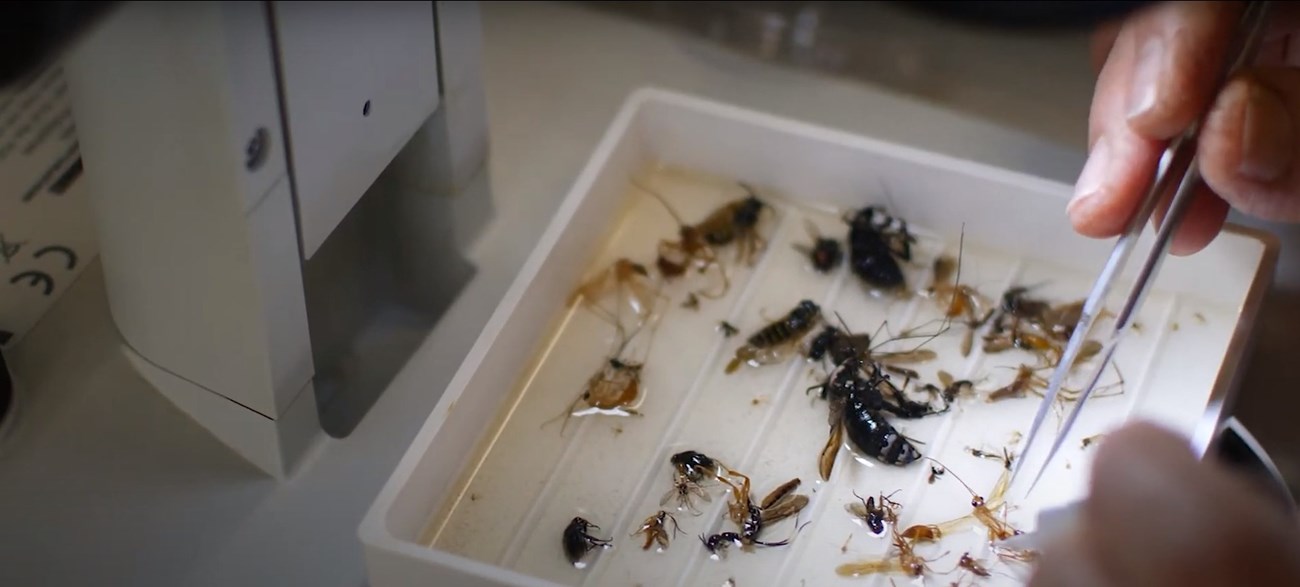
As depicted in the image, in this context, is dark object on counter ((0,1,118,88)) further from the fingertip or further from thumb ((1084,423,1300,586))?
the fingertip

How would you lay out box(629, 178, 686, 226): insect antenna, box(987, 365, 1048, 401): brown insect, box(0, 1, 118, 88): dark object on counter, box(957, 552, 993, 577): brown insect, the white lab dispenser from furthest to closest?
box(629, 178, 686, 226): insect antenna
box(987, 365, 1048, 401): brown insect
box(957, 552, 993, 577): brown insect
the white lab dispenser
box(0, 1, 118, 88): dark object on counter

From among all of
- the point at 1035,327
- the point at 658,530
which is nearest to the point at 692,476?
the point at 658,530

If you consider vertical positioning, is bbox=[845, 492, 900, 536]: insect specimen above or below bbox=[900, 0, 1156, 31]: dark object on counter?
below

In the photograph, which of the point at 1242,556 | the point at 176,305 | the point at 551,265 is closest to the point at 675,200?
the point at 551,265

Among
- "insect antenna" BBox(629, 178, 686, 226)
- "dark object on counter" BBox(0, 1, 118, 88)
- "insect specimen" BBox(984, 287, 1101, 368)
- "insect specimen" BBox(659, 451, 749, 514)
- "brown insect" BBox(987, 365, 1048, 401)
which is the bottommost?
"insect specimen" BBox(659, 451, 749, 514)

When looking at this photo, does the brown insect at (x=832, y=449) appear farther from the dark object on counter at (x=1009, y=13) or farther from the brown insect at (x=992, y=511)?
→ the dark object on counter at (x=1009, y=13)

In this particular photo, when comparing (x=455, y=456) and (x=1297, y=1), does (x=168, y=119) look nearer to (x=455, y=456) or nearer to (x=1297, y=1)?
(x=455, y=456)

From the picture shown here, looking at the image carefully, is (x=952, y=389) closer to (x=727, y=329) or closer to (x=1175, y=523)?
(x=727, y=329)

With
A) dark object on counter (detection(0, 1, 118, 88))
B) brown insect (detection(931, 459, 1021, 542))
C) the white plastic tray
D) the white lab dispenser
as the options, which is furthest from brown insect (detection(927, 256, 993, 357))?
dark object on counter (detection(0, 1, 118, 88))

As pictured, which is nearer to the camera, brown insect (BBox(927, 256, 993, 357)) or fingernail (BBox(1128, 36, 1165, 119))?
fingernail (BBox(1128, 36, 1165, 119))
